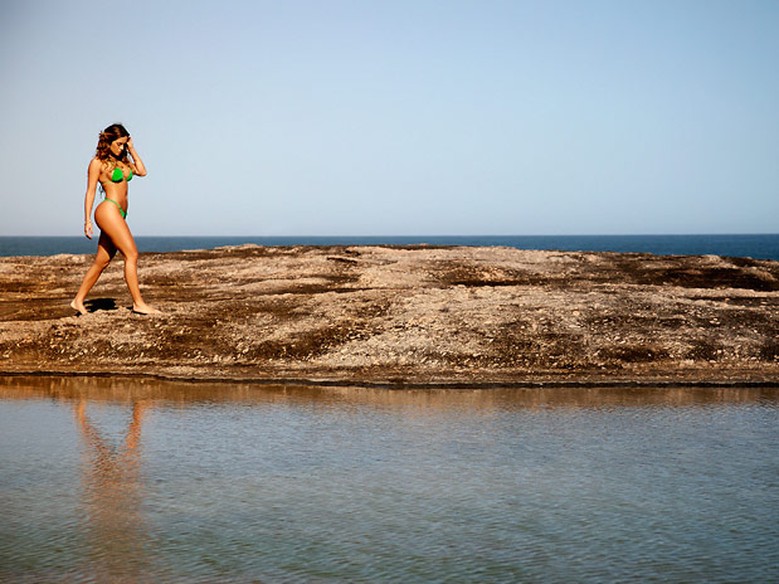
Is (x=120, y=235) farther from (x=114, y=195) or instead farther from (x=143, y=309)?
(x=143, y=309)

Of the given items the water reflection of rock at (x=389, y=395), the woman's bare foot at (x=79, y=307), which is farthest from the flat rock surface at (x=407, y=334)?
the water reflection of rock at (x=389, y=395)

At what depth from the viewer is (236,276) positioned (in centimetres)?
3002

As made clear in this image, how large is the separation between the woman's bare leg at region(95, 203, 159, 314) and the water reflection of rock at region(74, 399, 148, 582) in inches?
307

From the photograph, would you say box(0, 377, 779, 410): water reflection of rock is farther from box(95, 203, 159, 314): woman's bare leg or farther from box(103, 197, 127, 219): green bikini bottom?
box(103, 197, 127, 219): green bikini bottom

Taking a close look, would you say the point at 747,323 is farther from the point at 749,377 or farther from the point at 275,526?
the point at 275,526

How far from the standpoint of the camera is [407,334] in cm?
1959

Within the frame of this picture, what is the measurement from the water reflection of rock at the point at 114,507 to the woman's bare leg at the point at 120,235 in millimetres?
7793

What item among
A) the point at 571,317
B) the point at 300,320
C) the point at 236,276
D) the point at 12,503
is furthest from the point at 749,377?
the point at 236,276

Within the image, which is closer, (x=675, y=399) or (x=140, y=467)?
(x=140, y=467)

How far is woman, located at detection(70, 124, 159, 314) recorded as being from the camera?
20.3 meters

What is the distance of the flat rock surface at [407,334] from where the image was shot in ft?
59.0

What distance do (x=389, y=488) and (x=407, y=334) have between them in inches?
370

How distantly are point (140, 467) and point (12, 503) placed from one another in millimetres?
1721

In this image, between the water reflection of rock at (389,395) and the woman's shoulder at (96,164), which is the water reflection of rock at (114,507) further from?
the woman's shoulder at (96,164)
